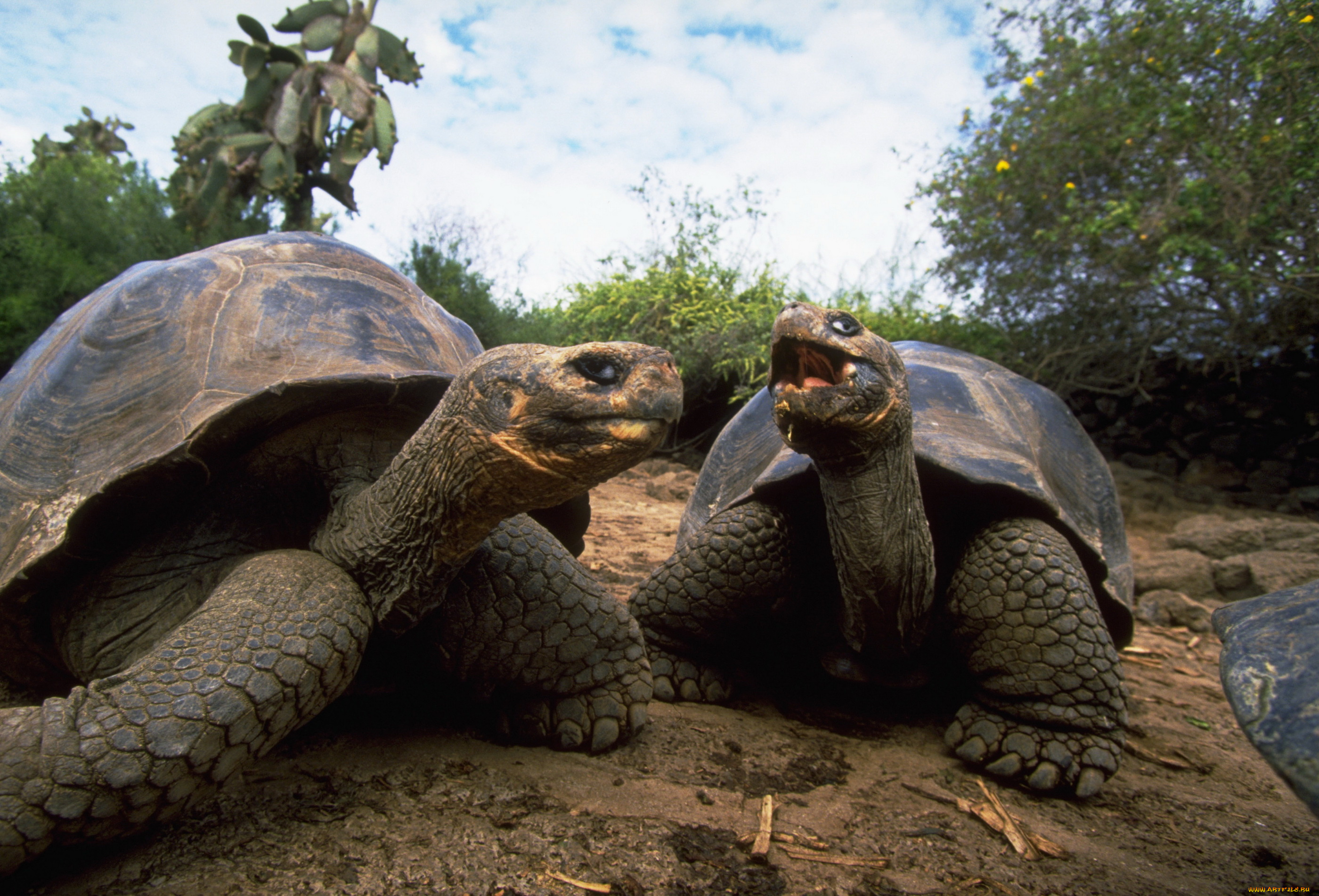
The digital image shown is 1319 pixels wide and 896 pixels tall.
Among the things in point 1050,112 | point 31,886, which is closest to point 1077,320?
point 1050,112

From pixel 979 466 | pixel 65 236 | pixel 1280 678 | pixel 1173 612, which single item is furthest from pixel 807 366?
pixel 65 236

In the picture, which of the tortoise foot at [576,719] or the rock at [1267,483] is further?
the rock at [1267,483]

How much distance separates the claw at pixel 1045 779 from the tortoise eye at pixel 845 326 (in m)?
1.26

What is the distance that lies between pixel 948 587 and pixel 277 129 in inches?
454

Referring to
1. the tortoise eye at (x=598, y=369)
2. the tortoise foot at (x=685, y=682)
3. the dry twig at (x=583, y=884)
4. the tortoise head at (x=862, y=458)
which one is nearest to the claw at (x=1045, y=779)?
the tortoise head at (x=862, y=458)

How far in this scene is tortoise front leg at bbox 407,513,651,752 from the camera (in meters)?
1.84

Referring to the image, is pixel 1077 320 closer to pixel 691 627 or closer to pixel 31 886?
pixel 691 627

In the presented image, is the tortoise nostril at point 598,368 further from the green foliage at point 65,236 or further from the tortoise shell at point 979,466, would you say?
the green foliage at point 65,236

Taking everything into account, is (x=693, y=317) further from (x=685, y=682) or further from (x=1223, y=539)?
(x=685, y=682)

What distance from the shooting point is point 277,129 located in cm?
1083

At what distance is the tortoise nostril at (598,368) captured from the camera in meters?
1.38

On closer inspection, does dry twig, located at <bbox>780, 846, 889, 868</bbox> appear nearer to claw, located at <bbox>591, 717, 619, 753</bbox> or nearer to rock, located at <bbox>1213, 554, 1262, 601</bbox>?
claw, located at <bbox>591, 717, 619, 753</bbox>

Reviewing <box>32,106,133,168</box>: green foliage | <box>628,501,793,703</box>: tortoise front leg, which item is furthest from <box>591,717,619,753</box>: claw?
<box>32,106,133,168</box>: green foliage

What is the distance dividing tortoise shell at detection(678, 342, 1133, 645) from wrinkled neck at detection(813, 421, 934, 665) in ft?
1.20
